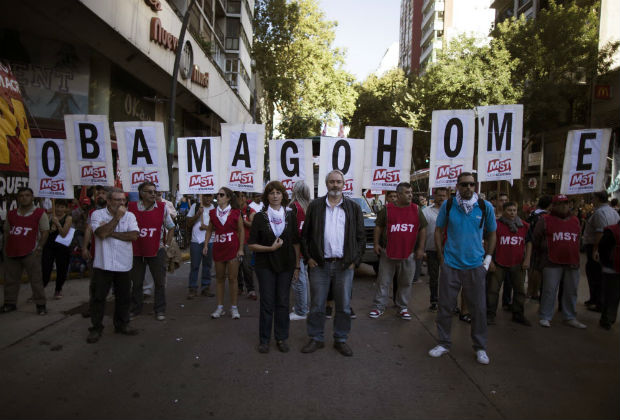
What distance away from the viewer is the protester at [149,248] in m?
6.66

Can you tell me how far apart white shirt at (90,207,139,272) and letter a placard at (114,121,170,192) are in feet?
7.91

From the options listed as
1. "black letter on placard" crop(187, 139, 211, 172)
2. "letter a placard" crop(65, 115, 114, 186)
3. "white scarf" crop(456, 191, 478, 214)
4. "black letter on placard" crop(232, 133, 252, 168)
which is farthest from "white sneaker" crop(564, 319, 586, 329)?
"letter a placard" crop(65, 115, 114, 186)

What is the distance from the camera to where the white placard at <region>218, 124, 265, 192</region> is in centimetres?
854

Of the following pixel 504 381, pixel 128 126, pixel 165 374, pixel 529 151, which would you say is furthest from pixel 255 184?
pixel 529 151

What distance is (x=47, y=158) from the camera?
805 cm

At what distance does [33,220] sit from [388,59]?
12361cm

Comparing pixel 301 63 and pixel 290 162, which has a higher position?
pixel 301 63

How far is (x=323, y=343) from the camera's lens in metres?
5.54

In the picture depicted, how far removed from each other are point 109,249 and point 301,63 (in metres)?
40.9

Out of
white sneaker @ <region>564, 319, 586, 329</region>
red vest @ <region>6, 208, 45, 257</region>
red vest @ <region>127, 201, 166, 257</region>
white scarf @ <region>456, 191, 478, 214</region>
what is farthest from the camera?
red vest @ <region>6, 208, 45, 257</region>

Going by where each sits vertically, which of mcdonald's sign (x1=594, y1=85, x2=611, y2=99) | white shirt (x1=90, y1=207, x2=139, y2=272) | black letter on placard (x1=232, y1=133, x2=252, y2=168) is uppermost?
mcdonald's sign (x1=594, y1=85, x2=611, y2=99)

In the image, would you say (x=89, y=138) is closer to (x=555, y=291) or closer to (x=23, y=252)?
(x=23, y=252)

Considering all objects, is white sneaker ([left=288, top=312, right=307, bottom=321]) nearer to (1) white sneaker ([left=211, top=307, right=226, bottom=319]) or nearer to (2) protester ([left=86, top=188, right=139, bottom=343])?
(1) white sneaker ([left=211, top=307, right=226, bottom=319])

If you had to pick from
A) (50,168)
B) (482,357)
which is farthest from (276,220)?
(50,168)
